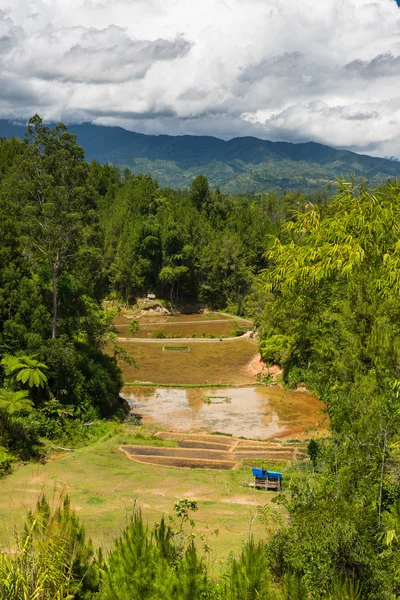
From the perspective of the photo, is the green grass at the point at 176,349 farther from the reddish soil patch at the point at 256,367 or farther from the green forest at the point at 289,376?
the green forest at the point at 289,376

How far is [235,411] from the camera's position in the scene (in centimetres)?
2770

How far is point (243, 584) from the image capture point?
5.30 m

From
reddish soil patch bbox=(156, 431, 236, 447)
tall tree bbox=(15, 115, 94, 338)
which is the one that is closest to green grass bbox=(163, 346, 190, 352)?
reddish soil patch bbox=(156, 431, 236, 447)

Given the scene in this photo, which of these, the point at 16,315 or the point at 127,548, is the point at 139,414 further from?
the point at 127,548

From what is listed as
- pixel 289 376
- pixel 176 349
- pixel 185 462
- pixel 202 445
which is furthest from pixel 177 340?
pixel 289 376

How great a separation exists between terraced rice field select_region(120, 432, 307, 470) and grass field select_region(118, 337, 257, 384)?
14.8 metres

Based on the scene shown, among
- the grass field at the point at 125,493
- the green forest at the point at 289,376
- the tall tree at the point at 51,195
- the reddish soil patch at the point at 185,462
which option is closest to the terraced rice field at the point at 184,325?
the green forest at the point at 289,376

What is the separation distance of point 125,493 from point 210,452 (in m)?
6.72

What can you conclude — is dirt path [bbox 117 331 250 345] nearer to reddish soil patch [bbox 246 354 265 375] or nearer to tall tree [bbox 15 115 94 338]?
reddish soil patch [bbox 246 354 265 375]

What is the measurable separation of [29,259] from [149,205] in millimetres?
58694

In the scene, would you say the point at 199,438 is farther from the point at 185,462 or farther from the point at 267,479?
the point at 267,479

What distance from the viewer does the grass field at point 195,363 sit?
1426 inches

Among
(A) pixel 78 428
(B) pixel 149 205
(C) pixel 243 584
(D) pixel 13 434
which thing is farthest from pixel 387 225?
(B) pixel 149 205

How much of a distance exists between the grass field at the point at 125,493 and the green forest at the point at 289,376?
0.49m
